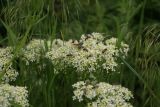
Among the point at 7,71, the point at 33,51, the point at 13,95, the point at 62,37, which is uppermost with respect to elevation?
the point at 62,37

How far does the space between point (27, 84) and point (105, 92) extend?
61 cm

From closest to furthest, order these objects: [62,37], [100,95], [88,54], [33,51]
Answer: [100,95]
[88,54]
[33,51]
[62,37]

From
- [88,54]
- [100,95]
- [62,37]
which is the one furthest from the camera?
[62,37]

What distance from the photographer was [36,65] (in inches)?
117

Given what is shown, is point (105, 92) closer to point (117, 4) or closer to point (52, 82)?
point (52, 82)

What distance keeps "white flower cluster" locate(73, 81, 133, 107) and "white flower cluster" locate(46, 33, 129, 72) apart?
0.41 feet

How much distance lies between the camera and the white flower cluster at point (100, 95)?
2486 mm

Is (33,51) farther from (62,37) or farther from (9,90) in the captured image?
(9,90)

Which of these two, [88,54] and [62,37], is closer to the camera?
[88,54]

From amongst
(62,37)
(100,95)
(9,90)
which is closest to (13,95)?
(9,90)

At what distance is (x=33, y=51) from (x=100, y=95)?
61cm

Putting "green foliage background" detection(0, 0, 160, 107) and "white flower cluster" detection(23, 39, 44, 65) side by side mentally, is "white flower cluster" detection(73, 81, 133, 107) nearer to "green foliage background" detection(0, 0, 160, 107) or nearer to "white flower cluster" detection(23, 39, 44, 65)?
"green foliage background" detection(0, 0, 160, 107)

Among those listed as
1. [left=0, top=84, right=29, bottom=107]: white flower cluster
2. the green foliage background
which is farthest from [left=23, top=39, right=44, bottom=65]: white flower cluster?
[left=0, top=84, right=29, bottom=107]: white flower cluster

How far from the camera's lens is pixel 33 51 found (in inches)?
116
